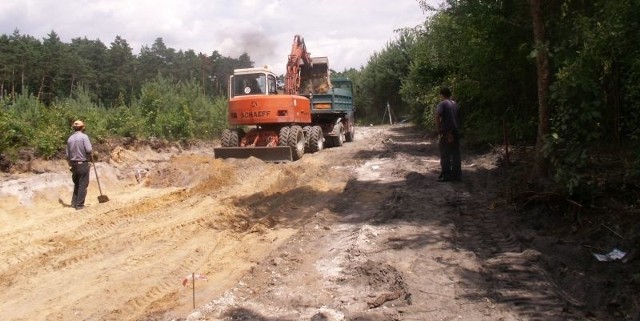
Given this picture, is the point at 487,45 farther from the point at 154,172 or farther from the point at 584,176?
the point at 154,172

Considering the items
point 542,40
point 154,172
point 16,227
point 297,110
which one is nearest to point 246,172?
point 154,172

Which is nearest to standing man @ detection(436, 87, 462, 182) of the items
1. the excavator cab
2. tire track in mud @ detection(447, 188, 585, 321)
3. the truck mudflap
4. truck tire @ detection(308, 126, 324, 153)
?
tire track in mud @ detection(447, 188, 585, 321)

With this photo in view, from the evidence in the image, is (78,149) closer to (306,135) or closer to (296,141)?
(296,141)

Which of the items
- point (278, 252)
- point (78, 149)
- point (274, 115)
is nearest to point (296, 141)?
point (274, 115)

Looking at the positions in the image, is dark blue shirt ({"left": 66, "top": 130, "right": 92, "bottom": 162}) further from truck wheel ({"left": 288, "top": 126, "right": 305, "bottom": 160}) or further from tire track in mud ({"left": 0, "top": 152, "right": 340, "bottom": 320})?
truck wheel ({"left": 288, "top": 126, "right": 305, "bottom": 160})

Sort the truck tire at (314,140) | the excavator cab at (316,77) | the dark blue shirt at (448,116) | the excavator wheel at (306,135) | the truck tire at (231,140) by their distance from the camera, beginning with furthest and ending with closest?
the excavator cab at (316,77), the truck tire at (314,140), the excavator wheel at (306,135), the truck tire at (231,140), the dark blue shirt at (448,116)

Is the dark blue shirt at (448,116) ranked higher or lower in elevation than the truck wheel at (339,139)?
higher

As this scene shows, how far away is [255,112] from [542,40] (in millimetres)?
8467

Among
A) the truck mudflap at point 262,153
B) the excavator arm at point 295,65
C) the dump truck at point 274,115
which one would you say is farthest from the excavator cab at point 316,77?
the truck mudflap at point 262,153

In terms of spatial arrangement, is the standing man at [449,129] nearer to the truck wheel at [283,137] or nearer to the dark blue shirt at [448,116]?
the dark blue shirt at [448,116]

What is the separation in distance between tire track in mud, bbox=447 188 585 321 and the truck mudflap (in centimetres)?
750

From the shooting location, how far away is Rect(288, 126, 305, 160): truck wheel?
46.1ft

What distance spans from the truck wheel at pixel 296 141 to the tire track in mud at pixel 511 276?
782cm

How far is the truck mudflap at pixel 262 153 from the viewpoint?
1366 cm
